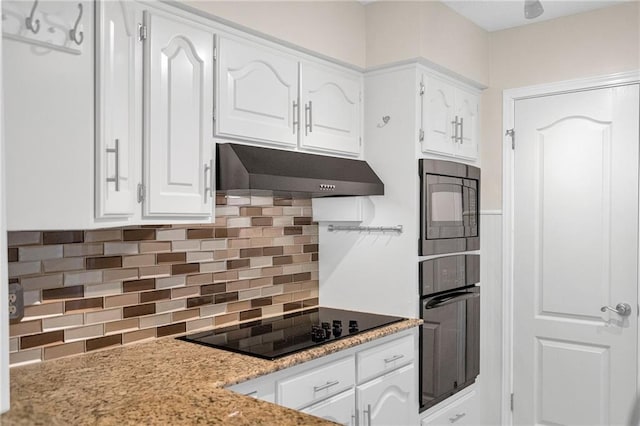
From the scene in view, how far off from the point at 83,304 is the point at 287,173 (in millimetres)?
951

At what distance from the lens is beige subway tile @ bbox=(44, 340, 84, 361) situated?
196 centimetres

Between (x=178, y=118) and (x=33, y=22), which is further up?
(x=33, y=22)

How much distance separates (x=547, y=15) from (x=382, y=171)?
4.36 ft

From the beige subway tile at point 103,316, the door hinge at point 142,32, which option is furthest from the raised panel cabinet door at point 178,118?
the beige subway tile at point 103,316

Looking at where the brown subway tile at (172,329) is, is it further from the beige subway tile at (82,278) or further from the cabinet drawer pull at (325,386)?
the cabinet drawer pull at (325,386)

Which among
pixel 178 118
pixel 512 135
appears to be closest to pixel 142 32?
pixel 178 118

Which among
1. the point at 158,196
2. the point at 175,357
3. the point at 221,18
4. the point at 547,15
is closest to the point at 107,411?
the point at 175,357

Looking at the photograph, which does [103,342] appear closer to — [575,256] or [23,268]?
[23,268]

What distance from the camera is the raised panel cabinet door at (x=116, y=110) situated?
1643 mm

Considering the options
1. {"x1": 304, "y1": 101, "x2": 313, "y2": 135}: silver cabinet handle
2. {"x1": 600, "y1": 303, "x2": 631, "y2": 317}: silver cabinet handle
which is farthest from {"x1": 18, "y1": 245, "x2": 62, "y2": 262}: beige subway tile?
{"x1": 600, "y1": 303, "x2": 631, "y2": 317}: silver cabinet handle

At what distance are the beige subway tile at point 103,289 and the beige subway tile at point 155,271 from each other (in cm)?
11

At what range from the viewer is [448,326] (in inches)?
122

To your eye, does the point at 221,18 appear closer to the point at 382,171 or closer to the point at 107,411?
the point at 382,171

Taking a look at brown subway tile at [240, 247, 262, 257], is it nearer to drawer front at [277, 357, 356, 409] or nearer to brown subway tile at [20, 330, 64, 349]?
drawer front at [277, 357, 356, 409]
